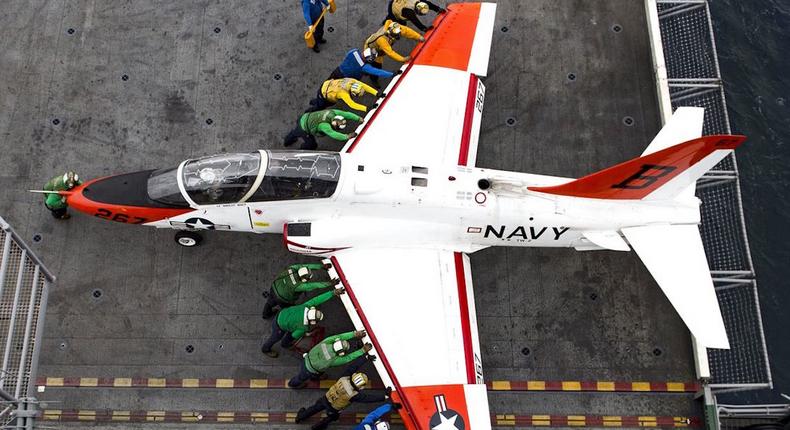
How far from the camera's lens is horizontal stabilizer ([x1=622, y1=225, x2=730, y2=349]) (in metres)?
12.1

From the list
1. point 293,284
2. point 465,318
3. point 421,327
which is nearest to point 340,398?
point 421,327

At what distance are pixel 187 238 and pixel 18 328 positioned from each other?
3710mm

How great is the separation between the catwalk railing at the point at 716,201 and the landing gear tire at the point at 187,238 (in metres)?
10.7

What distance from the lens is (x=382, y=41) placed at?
1477cm

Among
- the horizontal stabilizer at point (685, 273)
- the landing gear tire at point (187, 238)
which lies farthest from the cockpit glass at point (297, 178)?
the horizontal stabilizer at point (685, 273)

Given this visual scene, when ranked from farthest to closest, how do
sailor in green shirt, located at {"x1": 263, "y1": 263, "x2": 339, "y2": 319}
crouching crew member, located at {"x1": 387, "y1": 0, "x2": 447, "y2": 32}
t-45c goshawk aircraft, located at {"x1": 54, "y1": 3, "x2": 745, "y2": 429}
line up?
crouching crew member, located at {"x1": 387, "y1": 0, "x2": 447, "y2": 32}, sailor in green shirt, located at {"x1": 263, "y1": 263, "x2": 339, "y2": 319}, t-45c goshawk aircraft, located at {"x1": 54, "y1": 3, "x2": 745, "y2": 429}

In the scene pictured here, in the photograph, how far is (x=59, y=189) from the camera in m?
14.0

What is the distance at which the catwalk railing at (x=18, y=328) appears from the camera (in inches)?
424

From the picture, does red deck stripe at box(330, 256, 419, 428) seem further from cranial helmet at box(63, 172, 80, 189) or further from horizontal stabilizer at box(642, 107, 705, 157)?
horizontal stabilizer at box(642, 107, 705, 157)

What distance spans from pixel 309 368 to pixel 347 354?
2.68ft

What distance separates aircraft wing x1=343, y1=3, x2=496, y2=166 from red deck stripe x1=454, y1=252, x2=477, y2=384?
230cm

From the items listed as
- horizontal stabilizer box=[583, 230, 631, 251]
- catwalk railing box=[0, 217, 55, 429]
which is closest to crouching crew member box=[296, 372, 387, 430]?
catwalk railing box=[0, 217, 55, 429]

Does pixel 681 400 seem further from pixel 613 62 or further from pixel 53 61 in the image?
pixel 53 61

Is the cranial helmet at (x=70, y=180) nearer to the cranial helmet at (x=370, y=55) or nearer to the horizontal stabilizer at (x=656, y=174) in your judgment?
the cranial helmet at (x=370, y=55)
